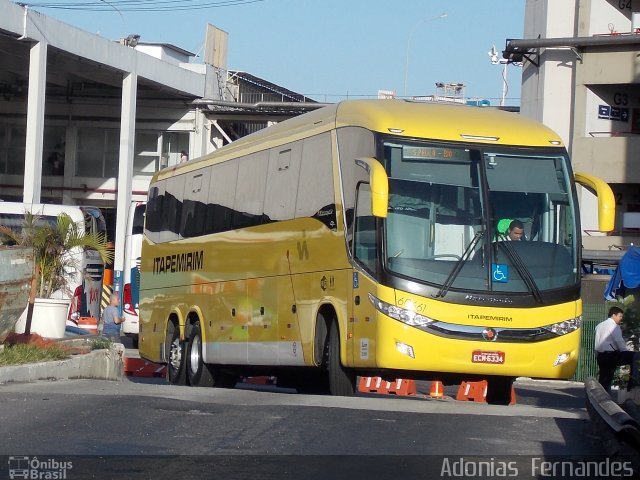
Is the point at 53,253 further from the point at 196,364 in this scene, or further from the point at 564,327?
the point at 564,327

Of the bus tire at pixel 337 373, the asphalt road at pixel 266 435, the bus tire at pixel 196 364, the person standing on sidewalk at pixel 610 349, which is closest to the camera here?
the asphalt road at pixel 266 435

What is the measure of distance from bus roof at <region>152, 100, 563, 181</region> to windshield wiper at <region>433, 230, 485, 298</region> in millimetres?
1315

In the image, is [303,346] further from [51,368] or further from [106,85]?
[106,85]

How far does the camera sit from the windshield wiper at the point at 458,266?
13.3 meters

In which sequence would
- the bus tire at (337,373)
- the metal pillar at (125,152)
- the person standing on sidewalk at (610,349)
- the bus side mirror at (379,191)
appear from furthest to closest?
the metal pillar at (125,152)
the person standing on sidewalk at (610,349)
the bus tire at (337,373)
the bus side mirror at (379,191)

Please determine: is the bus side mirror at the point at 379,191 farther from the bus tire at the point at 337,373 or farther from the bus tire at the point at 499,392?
the bus tire at the point at 499,392

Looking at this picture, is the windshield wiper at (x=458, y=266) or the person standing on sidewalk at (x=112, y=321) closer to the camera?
the windshield wiper at (x=458, y=266)

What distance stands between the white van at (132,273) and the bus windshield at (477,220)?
18835mm

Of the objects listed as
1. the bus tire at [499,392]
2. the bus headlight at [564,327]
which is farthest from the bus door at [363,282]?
the bus tire at [499,392]

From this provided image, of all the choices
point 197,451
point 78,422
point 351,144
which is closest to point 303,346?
point 351,144

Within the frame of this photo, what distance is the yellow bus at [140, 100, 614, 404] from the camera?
13344 millimetres

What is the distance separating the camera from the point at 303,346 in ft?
50.1

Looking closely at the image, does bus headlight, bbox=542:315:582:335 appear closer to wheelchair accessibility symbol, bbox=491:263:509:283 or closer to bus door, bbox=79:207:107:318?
wheelchair accessibility symbol, bbox=491:263:509:283

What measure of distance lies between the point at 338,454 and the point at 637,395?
10.8 m
